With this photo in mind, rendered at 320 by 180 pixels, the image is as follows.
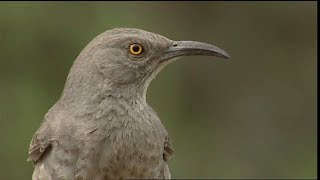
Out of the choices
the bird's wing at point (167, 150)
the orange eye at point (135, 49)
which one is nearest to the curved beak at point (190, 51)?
the orange eye at point (135, 49)

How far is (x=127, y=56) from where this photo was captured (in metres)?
7.59

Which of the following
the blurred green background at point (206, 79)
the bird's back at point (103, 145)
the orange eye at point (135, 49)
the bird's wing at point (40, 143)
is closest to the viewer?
the bird's back at point (103, 145)

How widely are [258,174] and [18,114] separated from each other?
3252mm

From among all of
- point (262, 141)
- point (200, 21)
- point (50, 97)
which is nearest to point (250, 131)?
point (262, 141)

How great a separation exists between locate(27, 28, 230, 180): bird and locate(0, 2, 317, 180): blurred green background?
376cm

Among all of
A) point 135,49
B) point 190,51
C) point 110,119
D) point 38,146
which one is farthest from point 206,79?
point 110,119

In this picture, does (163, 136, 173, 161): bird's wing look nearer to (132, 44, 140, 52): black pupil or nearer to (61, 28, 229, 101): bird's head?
(61, 28, 229, 101): bird's head

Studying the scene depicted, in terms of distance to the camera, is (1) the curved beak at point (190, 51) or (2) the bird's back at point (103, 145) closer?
(2) the bird's back at point (103, 145)

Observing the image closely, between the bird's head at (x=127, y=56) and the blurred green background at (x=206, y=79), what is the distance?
3.77 metres

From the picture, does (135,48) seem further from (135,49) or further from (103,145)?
(103,145)

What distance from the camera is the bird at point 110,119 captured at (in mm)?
7145

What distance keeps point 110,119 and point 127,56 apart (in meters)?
0.54

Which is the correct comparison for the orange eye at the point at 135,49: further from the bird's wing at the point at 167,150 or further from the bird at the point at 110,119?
the bird's wing at the point at 167,150

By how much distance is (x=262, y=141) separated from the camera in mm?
14039
